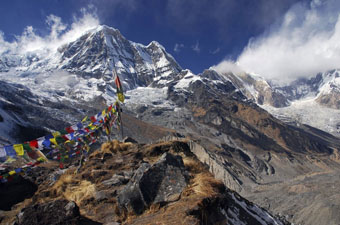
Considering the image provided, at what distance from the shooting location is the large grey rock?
616 centimetres

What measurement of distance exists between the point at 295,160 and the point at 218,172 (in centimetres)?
7865

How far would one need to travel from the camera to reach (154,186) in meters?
6.45

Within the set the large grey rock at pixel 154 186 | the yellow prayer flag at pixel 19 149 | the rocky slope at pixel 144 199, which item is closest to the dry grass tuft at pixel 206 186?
the rocky slope at pixel 144 199

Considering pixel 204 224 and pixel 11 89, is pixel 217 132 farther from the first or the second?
pixel 204 224

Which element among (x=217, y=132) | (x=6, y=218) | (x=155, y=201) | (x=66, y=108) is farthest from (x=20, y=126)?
(x=217, y=132)

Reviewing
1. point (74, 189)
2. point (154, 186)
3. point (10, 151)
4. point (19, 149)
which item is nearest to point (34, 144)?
point (19, 149)

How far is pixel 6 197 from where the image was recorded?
14953 mm

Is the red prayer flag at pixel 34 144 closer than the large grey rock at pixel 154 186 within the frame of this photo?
No

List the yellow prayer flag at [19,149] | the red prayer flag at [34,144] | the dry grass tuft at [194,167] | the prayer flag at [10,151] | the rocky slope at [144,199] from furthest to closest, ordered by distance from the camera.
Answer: the red prayer flag at [34,144], the yellow prayer flag at [19,149], the prayer flag at [10,151], the dry grass tuft at [194,167], the rocky slope at [144,199]

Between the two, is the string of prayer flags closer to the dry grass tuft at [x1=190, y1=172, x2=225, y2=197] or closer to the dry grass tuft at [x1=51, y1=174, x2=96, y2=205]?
the dry grass tuft at [x1=51, y1=174, x2=96, y2=205]

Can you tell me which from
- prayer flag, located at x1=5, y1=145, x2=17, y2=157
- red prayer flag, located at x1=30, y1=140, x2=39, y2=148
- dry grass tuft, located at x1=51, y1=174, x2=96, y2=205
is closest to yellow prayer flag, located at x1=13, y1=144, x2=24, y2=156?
prayer flag, located at x1=5, y1=145, x2=17, y2=157

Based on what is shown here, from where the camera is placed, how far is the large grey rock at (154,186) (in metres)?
6.16

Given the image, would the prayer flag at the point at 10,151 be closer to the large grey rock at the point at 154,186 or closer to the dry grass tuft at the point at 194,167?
the large grey rock at the point at 154,186

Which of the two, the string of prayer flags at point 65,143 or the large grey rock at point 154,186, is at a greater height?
the string of prayer flags at point 65,143
